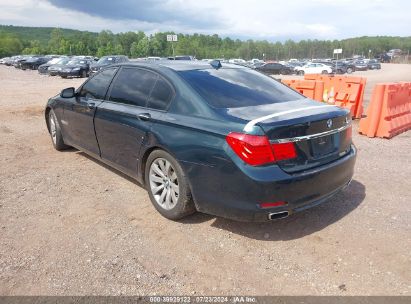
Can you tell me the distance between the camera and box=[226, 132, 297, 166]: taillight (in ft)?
9.78

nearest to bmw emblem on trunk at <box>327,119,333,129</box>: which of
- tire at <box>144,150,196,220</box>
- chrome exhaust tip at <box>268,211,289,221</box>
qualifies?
chrome exhaust tip at <box>268,211,289,221</box>

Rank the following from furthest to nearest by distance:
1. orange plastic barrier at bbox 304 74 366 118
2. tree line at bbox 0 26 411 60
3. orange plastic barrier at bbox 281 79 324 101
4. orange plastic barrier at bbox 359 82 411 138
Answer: tree line at bbox 0 26 411 60, orange plastic barrier at bbox 281 79 324 101, orange plastic barrier at bbox 304 74 366 118, orange plastic barrier at bbox 359 82 411 138

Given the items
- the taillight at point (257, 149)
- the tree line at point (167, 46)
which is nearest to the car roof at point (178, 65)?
the taillight at point (257, 149)

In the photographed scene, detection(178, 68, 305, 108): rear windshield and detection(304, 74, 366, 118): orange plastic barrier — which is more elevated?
detection(178, 68, 305, 108): rear windshield

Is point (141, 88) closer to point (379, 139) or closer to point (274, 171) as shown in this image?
point (274, 171)

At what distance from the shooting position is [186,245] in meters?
3.39

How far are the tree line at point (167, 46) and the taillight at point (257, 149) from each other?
366ft

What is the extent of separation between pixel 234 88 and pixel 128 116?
127 cm

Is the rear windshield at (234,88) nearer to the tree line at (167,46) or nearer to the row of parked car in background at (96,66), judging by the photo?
the row of parked car in background at (96,66)

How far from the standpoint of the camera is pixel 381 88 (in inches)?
289

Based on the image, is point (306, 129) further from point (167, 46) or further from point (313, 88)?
point (167, 46)

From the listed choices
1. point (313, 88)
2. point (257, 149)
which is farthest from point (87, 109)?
point (313, 88)

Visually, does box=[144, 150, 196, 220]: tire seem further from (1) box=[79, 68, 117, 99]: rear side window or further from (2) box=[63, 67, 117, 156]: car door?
(1) box=[79, 68, 117, 99]: rear side window

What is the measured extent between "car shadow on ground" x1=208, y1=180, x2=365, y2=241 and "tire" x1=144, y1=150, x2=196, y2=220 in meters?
0.43
